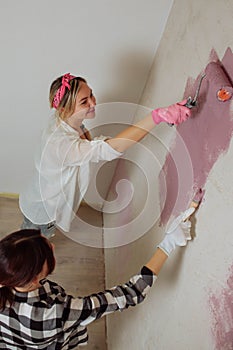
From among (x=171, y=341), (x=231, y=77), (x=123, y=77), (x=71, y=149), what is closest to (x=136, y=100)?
(x=123, y=77)

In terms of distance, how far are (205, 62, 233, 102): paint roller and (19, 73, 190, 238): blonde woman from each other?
0.14 meters

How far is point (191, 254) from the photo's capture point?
979 mm

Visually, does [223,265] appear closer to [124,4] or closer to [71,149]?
[71,149]

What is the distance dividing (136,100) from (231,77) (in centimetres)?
87

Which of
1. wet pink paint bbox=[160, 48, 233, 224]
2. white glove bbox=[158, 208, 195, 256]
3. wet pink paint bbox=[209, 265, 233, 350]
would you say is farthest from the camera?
white glove bbox=[158, 208, 195, 256]

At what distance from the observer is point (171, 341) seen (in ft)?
3.37

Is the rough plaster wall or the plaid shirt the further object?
the plaid shirt

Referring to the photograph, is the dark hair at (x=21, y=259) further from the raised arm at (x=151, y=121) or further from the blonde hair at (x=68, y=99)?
the blonde hair at (x=68, y=99)

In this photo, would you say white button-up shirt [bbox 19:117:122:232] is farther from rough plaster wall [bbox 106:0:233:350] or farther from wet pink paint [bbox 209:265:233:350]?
wet pink paint [bbox 209:265:233:350]

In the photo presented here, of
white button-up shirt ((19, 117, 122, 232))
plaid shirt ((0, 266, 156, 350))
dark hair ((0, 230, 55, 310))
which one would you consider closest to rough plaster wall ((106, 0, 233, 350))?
plaid shirt ((0, 266, 156, 350))

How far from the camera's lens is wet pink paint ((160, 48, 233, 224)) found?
0.88 m

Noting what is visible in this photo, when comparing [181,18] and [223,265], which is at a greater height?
[181,18]

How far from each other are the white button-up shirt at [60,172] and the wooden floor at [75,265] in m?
0.29

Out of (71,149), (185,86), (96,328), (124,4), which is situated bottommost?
(96,328)
